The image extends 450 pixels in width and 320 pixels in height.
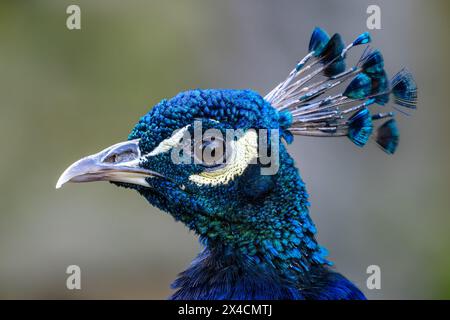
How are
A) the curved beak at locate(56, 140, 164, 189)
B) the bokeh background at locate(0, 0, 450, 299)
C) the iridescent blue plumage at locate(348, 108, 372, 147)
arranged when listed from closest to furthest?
1. the curved beak at locate(56, 140, 164, 189)
2. the iridescent blue plumage at locate(348, 108, 372, 147)
3. the bokeh background at locate(0, 0, 450, 299)

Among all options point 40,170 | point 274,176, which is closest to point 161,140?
point 274,176

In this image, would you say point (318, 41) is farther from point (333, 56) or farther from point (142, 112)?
point (142, 112)

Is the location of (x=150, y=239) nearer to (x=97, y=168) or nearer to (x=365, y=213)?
(x=365, y=213)

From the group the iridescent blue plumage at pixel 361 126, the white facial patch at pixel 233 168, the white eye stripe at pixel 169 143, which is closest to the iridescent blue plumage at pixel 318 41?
the iridescent blue plumage at pixel 361 126

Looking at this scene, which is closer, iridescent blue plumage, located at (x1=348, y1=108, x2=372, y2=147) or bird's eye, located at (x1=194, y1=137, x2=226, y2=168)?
bird's eye, located at (x1=194, y1=137, x2=226, y2=168)

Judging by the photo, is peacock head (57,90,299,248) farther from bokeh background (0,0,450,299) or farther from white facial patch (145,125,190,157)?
bokeh background (0,0,450,299)

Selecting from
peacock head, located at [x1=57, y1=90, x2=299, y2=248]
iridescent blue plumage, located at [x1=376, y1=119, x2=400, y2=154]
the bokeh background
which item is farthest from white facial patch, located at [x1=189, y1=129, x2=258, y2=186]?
the bokeh background

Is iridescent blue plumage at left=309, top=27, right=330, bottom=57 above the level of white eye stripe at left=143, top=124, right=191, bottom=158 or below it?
above

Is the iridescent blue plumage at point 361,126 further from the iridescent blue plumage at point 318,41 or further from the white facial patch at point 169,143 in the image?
the white facial patch at point 169,143
